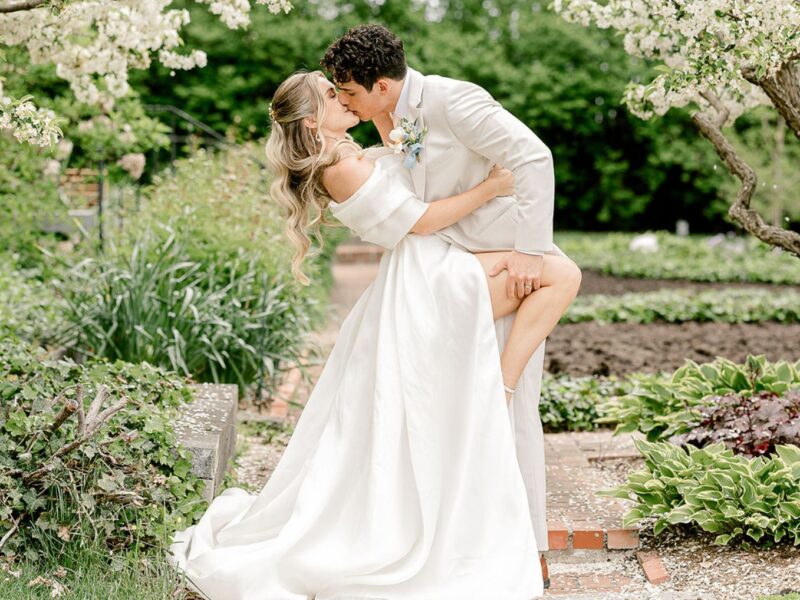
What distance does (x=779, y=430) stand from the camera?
3.97 meters

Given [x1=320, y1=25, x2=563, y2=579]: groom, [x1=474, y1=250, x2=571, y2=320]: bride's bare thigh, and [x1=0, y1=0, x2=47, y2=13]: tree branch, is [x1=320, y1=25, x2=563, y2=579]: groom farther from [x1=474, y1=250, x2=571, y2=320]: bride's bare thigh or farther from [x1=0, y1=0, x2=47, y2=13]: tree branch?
[x1=0, y1=0, x2=47, y2=13]: tree branch

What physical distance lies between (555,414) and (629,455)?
0.80 m

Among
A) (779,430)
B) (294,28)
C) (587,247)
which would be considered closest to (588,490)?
(779,430)

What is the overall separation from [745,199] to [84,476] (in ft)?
9.72

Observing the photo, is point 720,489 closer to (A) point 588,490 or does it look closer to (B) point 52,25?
(A) point 588,490

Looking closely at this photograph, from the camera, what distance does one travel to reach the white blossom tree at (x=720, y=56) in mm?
3645

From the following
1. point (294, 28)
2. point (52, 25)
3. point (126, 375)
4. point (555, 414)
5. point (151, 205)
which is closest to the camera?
point (126, 375)

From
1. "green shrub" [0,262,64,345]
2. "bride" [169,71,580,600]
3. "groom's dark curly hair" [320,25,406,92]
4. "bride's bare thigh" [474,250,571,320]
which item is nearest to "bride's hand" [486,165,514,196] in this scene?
"bride" [169,71,580,600]

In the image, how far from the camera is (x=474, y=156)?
3.33 m

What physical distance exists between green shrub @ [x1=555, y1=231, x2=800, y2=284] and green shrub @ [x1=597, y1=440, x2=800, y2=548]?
8006 millimetres

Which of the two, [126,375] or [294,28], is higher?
[126,375]

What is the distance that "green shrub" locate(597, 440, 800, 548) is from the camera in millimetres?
3508

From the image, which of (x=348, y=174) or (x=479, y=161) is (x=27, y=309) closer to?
(x=348, y=174)

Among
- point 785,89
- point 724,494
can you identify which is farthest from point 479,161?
point 785,89
